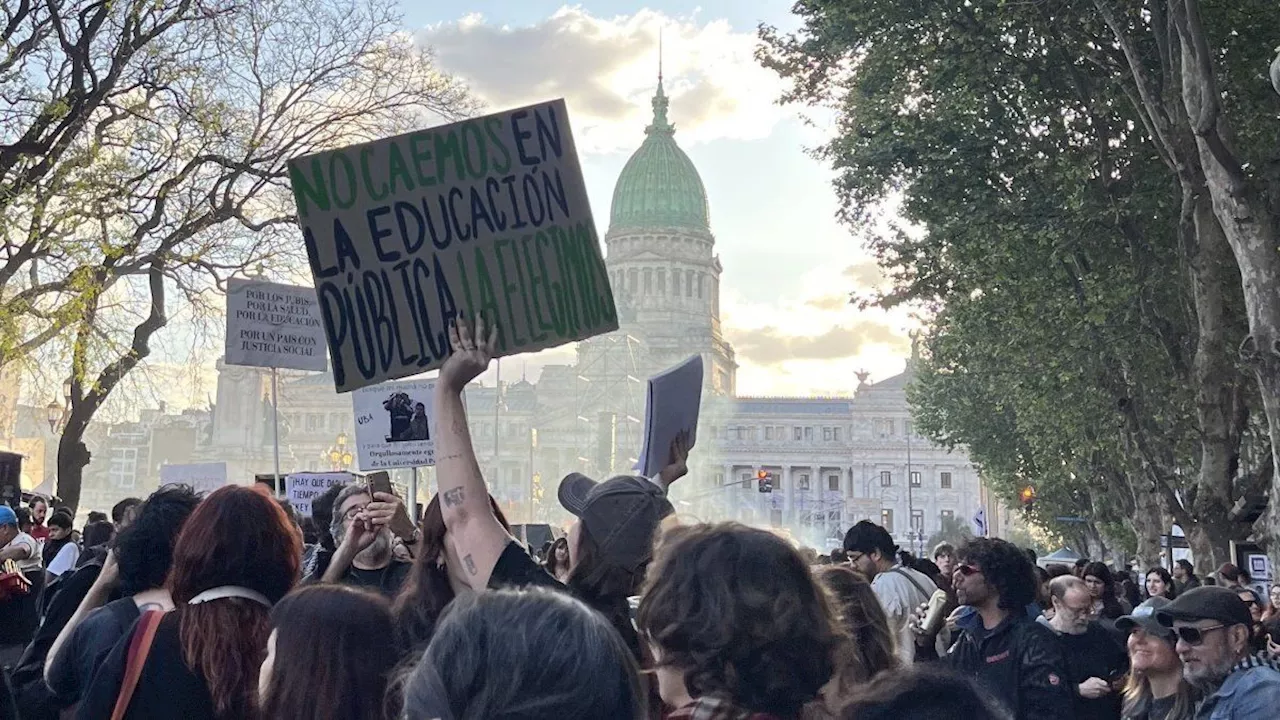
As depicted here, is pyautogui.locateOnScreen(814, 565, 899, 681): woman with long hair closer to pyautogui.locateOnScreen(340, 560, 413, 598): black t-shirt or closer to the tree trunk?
pyautogui.locateOnScreen(340, 560, 413, 598): black t-shirt

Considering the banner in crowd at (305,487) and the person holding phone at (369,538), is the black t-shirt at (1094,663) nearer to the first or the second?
the person holding phone at (369,538)

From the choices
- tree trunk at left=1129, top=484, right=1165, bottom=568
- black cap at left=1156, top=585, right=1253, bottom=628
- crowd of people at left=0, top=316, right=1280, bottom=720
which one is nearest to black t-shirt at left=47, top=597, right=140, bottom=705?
crowd of people at left=0, top=316, right=1280, bottom=720

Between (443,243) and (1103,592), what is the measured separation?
7213mm

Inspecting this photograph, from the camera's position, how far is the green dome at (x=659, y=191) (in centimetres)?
12394

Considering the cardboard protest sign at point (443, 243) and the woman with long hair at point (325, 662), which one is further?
the cardboard protest sign at point (443, 243)

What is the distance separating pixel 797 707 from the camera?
99.0 inches

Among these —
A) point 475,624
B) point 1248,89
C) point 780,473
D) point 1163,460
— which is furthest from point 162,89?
point 780,473

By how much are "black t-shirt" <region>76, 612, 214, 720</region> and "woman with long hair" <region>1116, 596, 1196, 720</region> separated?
327 cm

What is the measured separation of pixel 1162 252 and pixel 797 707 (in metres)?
20.9

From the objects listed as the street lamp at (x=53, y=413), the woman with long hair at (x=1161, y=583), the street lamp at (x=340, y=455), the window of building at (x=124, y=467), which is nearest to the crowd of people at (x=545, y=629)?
the woman with long hair at (x=1161, y=583)

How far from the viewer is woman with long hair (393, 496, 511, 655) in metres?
3.65

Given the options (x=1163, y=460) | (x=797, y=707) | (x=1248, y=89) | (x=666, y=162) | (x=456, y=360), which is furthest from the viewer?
(x=666, y=162)

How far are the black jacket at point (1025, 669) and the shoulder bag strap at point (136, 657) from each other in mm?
3205

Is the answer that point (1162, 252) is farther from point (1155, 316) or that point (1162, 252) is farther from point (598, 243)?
point (598, 243)
